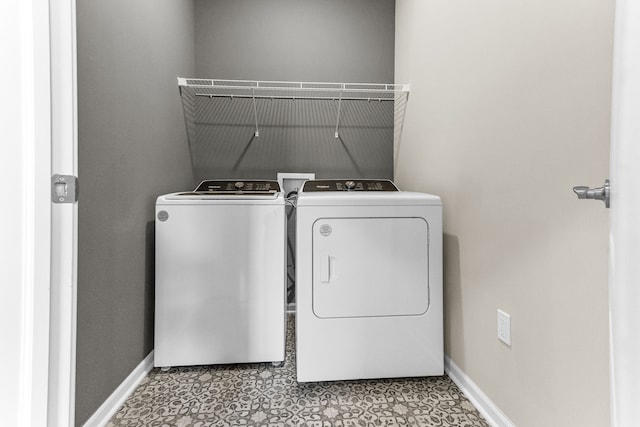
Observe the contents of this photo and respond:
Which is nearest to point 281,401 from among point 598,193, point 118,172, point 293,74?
point 118,172

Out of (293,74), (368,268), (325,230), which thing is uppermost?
(293,74)

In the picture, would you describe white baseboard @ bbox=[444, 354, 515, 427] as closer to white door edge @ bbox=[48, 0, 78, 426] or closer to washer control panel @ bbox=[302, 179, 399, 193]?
washer control panel @ bbox=[302, 179, 399, 193]

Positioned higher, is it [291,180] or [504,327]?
[291,180]

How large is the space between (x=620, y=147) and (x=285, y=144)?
2.18m

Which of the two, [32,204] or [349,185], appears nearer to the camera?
[32,204]

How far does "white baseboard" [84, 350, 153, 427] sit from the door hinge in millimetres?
915

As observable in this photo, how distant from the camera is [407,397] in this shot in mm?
1491

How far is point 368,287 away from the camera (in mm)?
1554

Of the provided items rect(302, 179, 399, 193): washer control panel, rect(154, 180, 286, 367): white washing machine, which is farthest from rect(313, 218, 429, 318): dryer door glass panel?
rect(302, 179, 399, 193): washer control panel

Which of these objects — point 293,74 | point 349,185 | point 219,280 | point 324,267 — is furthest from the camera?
point 293,74

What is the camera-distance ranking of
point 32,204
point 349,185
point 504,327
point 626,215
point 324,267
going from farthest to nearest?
1. point 349,185
2. point 324,267
3. point 504,327
4. point 32,204
5. point 626,215

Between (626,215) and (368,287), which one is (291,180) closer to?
(368,287)

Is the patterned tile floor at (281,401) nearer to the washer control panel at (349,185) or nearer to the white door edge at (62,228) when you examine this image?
the white door edge at (62,228)

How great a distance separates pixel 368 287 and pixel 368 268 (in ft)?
0.30
